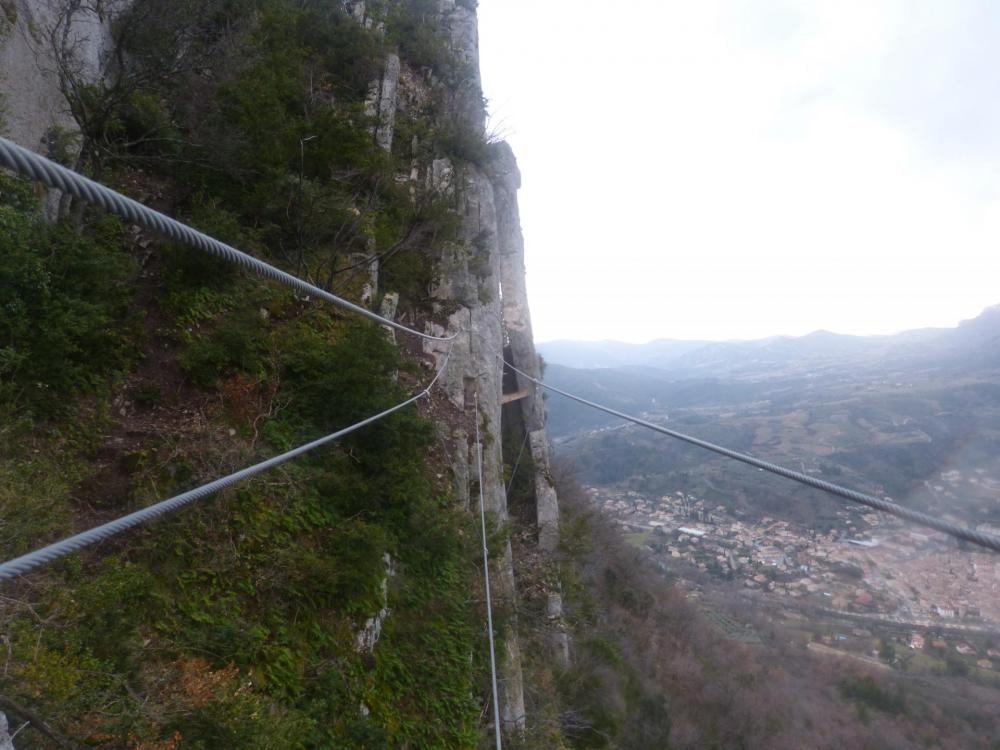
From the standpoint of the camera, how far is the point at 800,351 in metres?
87.1

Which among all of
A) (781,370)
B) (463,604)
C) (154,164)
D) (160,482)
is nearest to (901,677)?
(463,604)

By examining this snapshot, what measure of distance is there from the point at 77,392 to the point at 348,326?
9.80 feet

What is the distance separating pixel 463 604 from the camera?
584cm

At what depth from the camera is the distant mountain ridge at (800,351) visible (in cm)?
5281

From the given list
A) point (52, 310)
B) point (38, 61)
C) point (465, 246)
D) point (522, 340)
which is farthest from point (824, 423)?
point (38, 61)

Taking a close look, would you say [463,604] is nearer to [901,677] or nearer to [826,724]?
[826,724]

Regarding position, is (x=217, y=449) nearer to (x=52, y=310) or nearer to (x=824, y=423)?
(x=52, y=310)

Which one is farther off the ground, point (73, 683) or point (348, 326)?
point (348, 326)

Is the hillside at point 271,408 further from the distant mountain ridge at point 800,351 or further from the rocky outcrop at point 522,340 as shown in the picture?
the distant mountain ridge at point 800,351

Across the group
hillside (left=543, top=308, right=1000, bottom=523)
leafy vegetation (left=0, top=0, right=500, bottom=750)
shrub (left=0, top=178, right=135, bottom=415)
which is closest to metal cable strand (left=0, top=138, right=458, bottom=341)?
leafy vegetation (left=0, top=0, right=500, bottom=750)

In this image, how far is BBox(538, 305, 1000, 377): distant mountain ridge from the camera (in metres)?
52.8

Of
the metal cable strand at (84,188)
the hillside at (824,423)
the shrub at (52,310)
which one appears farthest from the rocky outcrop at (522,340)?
the hillside at (824,423)

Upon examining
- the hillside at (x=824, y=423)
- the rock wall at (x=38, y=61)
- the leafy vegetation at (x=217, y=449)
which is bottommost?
the hillside at (x=824, y=423)

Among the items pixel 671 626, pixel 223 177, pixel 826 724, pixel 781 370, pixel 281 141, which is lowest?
pixel 826 724
